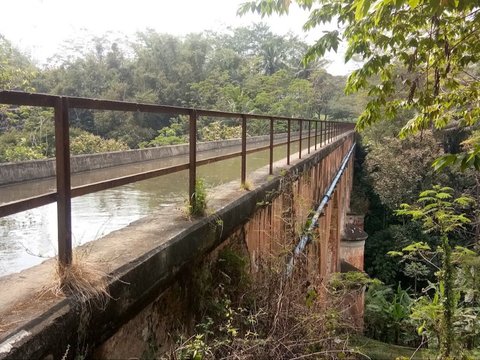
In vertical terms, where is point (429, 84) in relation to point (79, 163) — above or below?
above

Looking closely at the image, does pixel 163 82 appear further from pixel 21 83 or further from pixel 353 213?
pixel 21 83

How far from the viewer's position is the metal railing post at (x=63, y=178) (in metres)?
2.05

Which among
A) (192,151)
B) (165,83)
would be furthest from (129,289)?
(165,83)

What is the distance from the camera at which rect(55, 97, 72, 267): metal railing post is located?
2.05 m

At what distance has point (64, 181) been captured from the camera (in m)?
2.09

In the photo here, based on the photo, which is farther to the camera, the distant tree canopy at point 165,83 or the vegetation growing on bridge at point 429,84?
the distant tree canopy at point 165,83

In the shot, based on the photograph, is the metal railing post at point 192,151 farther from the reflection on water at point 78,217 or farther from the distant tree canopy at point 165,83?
the distant tree canopy at point 165,83

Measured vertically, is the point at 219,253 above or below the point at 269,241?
above

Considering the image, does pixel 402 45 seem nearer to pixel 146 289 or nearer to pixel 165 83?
pixel 146 289

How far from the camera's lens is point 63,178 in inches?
82.0

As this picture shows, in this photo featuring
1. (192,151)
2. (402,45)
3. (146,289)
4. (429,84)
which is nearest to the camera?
(146,289)

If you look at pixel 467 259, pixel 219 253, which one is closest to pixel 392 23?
pixel 219 253

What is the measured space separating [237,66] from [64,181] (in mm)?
45093

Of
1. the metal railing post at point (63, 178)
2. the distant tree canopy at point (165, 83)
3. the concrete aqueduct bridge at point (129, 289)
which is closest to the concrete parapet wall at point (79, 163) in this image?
the concrete aqueduct bridge at point (129, 289)
